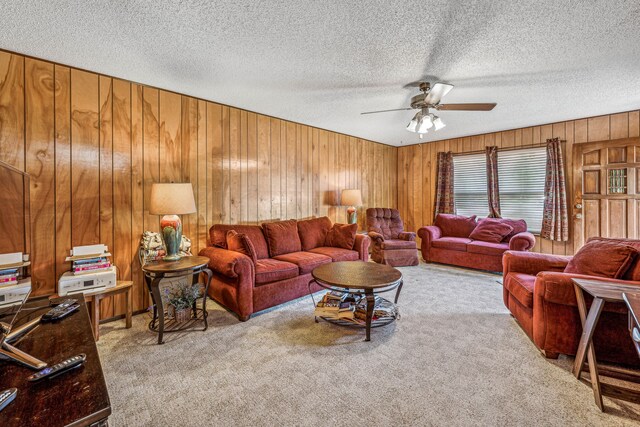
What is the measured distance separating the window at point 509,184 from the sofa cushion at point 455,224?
45 cm

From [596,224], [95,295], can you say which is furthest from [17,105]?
[596,224]

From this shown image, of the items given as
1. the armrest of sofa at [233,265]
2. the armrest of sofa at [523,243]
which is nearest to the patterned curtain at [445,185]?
the armrest of sofa at [523,243]

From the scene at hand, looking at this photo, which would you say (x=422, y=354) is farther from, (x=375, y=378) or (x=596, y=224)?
(x=596, y=224)

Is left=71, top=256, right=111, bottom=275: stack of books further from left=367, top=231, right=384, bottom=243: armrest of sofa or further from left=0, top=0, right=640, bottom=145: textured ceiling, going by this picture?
left=367, top=231, right=384, bottom=243: armrest of sofa

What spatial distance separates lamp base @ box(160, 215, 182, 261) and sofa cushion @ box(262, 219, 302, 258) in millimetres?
1183

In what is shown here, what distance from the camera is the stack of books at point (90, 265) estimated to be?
2.40 meters

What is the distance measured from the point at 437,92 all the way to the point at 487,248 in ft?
9.53

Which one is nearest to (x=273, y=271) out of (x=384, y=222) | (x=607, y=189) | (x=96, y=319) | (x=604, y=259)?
(x=96, y=319)

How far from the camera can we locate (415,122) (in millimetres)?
3148

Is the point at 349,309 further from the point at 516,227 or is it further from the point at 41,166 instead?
the point at 516,227

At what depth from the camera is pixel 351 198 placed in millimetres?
4953

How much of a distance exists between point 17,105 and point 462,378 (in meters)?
4.00

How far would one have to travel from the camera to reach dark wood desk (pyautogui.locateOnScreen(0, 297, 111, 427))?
0.71 m

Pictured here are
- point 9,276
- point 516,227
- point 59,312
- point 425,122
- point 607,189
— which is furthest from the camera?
point 516,227
